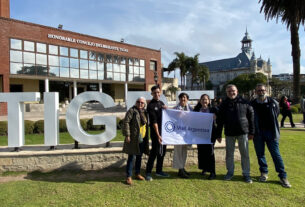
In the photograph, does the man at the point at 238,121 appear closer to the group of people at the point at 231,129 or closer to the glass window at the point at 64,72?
the group of people at the point at 231,129

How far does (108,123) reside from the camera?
530 centimetres

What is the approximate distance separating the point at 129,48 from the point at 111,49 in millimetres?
3133

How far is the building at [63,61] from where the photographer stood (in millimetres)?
21531

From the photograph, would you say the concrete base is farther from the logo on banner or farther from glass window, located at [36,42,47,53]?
glass window, located at [36,42,47,53]

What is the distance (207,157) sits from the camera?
4680 millimetres

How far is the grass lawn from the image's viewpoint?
3629mm

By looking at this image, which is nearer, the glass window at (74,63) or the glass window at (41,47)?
the glass window at (41,47)

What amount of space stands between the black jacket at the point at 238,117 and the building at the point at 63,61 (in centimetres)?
2117

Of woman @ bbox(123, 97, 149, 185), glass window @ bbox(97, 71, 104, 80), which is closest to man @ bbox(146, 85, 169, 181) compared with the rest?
woman @ bbox(123, 97, 149, 185)

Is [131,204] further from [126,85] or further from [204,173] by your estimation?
[126,85]


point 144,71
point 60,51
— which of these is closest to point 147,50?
point 144,71

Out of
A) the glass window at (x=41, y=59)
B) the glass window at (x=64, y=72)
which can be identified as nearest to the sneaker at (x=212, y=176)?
the glass window at (x=41, y=59)

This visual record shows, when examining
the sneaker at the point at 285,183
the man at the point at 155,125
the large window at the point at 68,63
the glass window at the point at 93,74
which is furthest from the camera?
the glass window at the point at 93,74

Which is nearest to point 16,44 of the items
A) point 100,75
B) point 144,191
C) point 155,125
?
point 100,75
